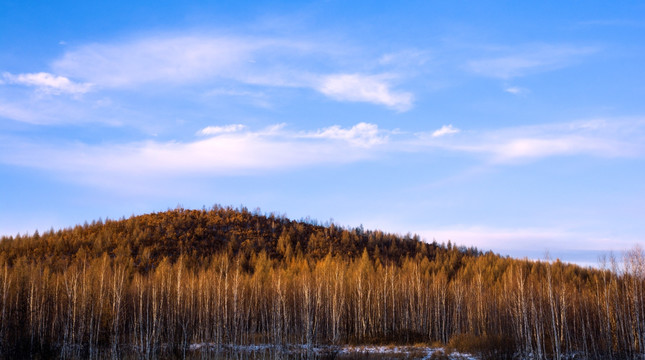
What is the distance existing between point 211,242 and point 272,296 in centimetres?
2653

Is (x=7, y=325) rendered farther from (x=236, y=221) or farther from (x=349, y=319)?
(x=236, y=221)

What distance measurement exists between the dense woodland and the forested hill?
0.26m

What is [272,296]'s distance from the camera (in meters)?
45.8

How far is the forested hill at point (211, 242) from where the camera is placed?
62906 mm

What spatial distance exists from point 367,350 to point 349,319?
9910 mm

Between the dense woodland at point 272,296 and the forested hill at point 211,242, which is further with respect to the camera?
the forested hill at point 211,242

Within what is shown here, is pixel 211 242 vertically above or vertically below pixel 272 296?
above

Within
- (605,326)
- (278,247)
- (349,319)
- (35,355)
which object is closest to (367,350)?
(349,319)

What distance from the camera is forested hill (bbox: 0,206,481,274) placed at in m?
62.9

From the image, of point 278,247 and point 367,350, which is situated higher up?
point 278,247

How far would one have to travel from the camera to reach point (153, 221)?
7381 cm

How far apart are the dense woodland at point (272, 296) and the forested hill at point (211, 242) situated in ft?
0.86

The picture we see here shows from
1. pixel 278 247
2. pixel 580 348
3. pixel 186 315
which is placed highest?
pixel 278 247

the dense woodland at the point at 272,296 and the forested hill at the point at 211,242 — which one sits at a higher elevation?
the forested hill at the point at 211,242
